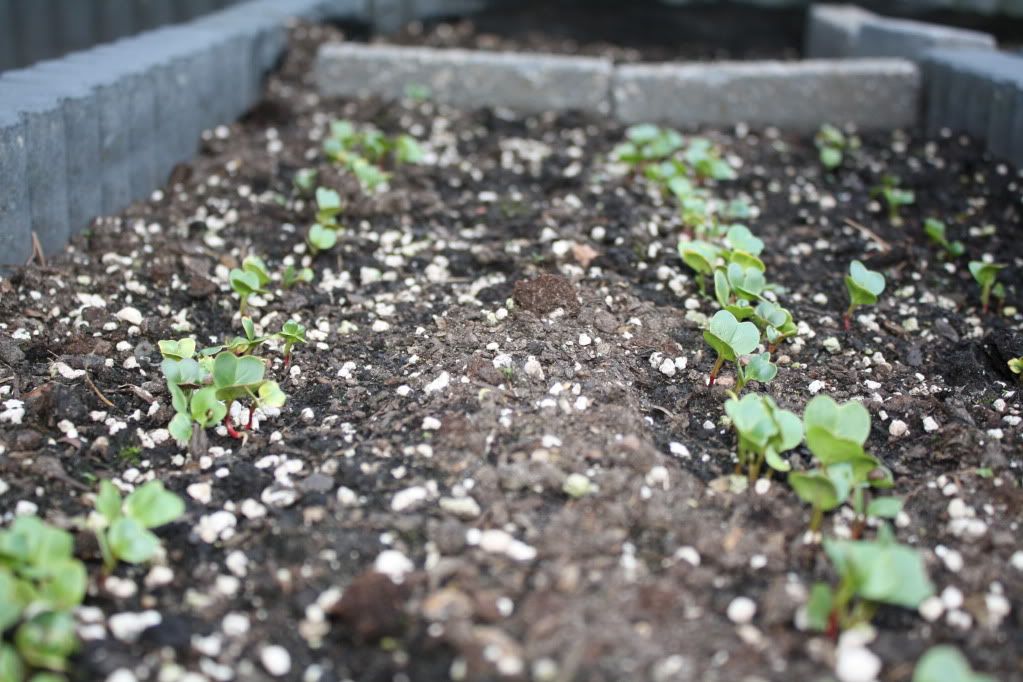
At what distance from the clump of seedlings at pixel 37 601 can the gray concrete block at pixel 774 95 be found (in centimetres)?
254

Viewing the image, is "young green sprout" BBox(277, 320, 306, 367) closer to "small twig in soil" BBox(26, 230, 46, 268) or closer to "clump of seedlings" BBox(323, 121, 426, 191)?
"small twig in soil" BBox(26, 230, 46, 268)

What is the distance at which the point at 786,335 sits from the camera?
2035 millimetres

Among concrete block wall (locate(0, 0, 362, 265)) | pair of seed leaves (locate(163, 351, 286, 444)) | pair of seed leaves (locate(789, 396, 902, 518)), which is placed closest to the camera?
pair of seed leaves (locate(789, 396, 902, 518))

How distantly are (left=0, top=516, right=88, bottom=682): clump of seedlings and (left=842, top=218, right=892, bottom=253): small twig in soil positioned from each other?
2019mm

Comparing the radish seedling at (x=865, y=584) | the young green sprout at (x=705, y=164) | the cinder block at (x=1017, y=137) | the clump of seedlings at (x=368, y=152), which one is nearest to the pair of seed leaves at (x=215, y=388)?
the radish seedling at (x=865, y=584)

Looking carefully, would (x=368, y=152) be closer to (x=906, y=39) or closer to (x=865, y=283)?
(x=865, y=283)

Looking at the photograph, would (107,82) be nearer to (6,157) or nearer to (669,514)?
(6,157)

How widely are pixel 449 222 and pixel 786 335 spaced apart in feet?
3.21

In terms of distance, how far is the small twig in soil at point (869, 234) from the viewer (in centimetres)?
262

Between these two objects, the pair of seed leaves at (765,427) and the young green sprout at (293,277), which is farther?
the young green sprout at (293,277)

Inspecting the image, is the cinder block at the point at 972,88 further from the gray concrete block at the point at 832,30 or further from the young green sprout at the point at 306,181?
the young green sprout at the point at 306,181

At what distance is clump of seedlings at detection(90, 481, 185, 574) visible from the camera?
4.47 ft

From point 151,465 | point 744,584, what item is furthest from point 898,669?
point 151,465

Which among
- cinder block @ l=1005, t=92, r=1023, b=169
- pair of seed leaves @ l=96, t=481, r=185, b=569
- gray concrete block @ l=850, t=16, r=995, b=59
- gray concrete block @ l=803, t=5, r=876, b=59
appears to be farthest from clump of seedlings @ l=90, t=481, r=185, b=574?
gray concrete block @ l=803, t=5, r=876, b=59
